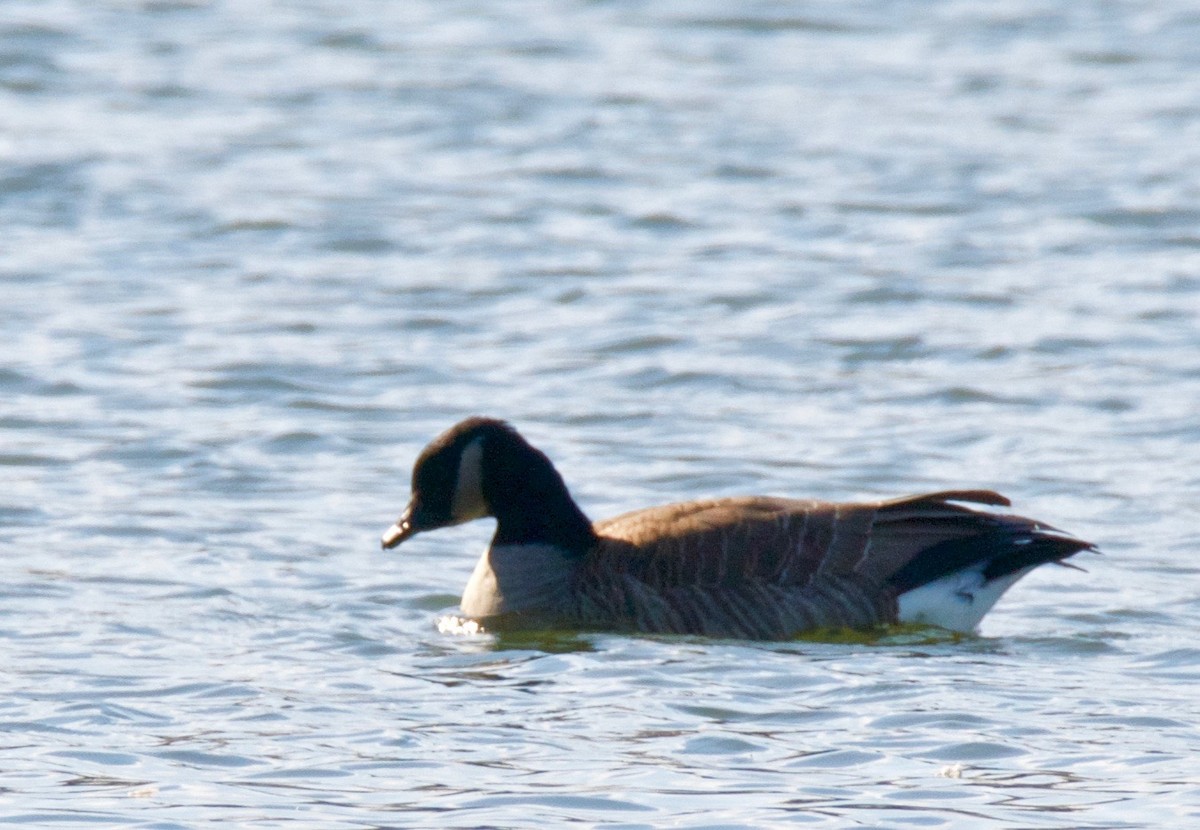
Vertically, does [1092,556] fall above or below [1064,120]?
below

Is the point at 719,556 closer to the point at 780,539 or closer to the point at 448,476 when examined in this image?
the point at 780,539

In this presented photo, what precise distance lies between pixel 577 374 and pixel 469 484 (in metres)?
4.46

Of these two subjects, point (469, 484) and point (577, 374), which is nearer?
point (469, 484)

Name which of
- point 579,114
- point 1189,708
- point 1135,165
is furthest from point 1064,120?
point 1189,708

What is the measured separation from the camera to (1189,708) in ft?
28.8

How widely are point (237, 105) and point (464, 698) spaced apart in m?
15.4

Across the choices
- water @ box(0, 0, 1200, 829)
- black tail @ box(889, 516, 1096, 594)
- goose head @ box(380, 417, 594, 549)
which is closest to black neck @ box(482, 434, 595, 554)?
goose head @ box(380, 417, 594, 549)

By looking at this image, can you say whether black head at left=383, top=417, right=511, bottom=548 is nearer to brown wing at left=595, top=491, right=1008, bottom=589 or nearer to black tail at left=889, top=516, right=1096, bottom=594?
brown wing at left=595, top=491, right=1008, bottom=589

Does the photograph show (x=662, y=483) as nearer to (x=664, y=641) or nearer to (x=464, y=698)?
(x=664, y=641)

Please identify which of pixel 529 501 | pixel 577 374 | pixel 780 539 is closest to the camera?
pixel 780 539

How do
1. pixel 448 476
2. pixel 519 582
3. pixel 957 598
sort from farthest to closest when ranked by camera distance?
pixel 448 476
pixel 519 582
pixel 957 598

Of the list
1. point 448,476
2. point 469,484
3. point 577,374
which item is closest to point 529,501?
point 469,484

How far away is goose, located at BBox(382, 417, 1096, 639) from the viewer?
1038 cm

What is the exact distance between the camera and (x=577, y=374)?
49.9 ft
